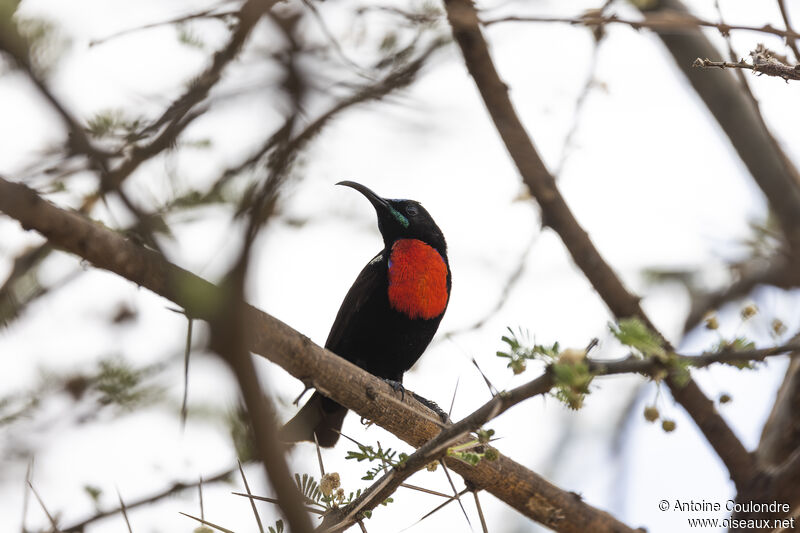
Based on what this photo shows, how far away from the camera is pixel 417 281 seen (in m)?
5.14

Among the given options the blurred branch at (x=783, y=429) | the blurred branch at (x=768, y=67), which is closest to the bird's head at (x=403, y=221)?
the blurred branch at (x=783, y=429)

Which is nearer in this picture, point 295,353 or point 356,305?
point 295,353

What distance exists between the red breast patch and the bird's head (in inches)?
8.3

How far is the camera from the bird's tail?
16.0 feet

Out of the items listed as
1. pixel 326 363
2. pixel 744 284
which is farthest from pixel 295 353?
pixel 744 284

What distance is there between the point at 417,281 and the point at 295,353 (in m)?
2.49

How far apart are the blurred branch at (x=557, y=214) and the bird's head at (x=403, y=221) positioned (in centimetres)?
117

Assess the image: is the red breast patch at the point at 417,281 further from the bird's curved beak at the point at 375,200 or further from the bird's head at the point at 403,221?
the bird's curved beak at the point at 375,200

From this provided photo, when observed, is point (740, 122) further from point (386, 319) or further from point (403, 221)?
point (386, 319)

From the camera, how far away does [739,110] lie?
558 cm

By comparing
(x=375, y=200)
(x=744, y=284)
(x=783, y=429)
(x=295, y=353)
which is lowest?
(x=783, y=429)

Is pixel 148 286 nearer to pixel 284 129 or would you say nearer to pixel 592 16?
pixel 284 129

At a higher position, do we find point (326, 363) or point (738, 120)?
point (738, 120)

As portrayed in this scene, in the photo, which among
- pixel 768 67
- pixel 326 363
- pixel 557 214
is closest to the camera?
pixel 768 67
